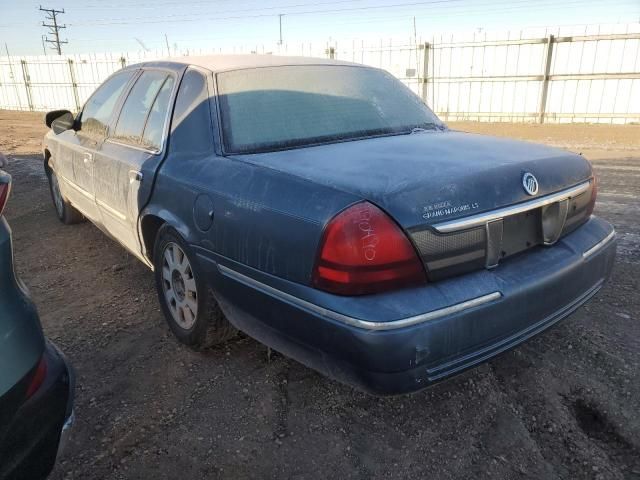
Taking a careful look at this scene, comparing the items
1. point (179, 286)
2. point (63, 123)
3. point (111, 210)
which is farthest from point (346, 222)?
point (63, 123)

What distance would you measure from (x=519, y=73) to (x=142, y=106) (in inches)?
562

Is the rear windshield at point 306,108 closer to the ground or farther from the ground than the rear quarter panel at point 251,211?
farther from the ground

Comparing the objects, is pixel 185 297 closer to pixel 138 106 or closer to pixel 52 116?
pixel 138 106

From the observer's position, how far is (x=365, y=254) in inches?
71.3

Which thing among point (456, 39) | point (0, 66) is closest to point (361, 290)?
point (456, 39)

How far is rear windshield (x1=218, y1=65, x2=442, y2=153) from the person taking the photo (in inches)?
102

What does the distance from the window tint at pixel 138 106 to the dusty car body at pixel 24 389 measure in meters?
1.67

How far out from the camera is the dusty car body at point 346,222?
183cm

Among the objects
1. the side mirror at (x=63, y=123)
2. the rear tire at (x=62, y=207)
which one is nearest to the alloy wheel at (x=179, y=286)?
the side mirror at (x=63, y=123)

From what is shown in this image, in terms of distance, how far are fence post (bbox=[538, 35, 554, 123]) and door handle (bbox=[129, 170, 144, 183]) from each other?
14587 millimetres

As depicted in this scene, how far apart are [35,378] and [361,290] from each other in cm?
110

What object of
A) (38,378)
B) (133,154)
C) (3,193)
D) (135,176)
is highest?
(3,193)

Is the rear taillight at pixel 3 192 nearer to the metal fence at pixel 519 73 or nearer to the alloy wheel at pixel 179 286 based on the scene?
the alloy wheel at pixel 179 286

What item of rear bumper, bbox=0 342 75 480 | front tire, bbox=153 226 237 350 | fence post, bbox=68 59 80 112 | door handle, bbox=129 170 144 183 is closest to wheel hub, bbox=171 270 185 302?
front tire, bbox=153 226 237 350
